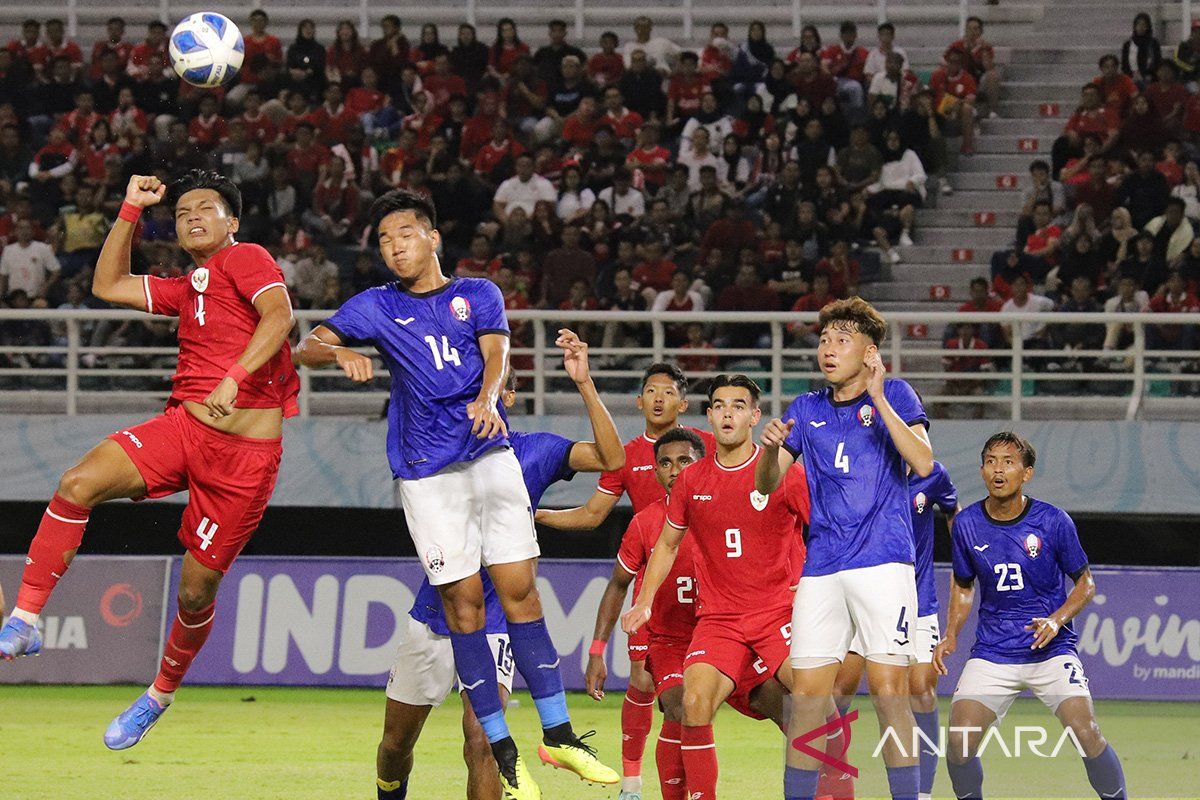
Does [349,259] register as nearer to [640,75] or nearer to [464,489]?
[640,75]

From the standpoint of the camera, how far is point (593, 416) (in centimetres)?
824

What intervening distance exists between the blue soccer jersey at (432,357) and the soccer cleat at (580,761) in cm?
136

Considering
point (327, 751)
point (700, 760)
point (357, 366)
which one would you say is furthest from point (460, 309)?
point (327, 751)

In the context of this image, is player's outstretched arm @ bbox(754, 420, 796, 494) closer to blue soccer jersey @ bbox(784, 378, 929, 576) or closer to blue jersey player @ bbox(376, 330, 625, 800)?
blue soccer jersey @ bbox(784, 378, 929, 576)

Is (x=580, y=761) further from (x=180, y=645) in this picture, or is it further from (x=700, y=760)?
(x=180, y=645)

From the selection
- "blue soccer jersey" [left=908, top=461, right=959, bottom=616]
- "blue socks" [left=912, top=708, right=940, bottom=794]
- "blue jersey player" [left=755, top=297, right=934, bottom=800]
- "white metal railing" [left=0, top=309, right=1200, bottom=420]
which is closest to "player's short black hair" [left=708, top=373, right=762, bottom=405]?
"blue jersey player" [left=755, top=297, right=934, bottom=800]

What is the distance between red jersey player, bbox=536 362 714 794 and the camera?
939cm

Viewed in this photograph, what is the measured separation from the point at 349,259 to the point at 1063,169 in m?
7.65

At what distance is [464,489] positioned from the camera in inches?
313

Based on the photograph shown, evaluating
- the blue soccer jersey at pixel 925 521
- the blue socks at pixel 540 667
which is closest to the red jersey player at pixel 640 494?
the blue socks at pixel 540 667

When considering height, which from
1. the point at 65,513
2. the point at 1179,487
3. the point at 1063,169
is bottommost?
the point at 1179,487

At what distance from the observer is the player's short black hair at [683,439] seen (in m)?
9.12

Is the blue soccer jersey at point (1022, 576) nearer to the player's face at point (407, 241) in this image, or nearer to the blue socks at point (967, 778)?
the blue socks at point (967, 778)

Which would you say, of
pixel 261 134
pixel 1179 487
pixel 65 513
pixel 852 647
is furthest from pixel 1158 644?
pixel 261 134
